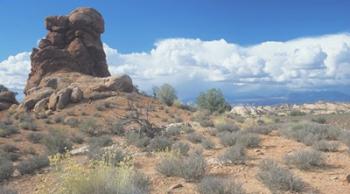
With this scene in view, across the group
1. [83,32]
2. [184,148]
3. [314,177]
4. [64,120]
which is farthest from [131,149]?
[83,32]

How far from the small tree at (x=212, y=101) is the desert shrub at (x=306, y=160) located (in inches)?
1442

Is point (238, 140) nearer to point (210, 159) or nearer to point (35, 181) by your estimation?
point (210, 159)

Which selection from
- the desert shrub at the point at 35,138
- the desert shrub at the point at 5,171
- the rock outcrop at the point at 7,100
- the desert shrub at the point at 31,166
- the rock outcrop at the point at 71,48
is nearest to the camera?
the desert shrub at the point at 5,171

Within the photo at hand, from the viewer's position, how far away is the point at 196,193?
11.0 meters

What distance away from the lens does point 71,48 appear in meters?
52.6

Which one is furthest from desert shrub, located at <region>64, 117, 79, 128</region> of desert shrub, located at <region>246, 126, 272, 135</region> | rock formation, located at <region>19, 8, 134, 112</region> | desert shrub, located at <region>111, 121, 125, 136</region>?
desert shrub, located at <region>246, 126, 272, 135</region>

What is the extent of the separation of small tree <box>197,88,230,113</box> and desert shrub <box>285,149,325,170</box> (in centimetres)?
3662

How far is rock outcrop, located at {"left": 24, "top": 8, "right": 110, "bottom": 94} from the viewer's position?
51219mm

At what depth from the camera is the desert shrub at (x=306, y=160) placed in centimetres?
1306

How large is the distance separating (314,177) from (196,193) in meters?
3.31

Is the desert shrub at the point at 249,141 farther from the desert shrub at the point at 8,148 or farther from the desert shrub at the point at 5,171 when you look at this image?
the desert shrub at the point at 8,148

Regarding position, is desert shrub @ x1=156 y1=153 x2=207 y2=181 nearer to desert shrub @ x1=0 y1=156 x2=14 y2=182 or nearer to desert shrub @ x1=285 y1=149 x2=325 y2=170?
desert shrub @ x1=285 y1=149 x2=325 y2=170

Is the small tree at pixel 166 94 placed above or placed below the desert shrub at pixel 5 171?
above

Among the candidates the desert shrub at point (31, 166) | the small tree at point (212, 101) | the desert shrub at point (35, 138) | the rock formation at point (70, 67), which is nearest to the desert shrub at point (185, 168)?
the desert shrub at point (31, 166)
